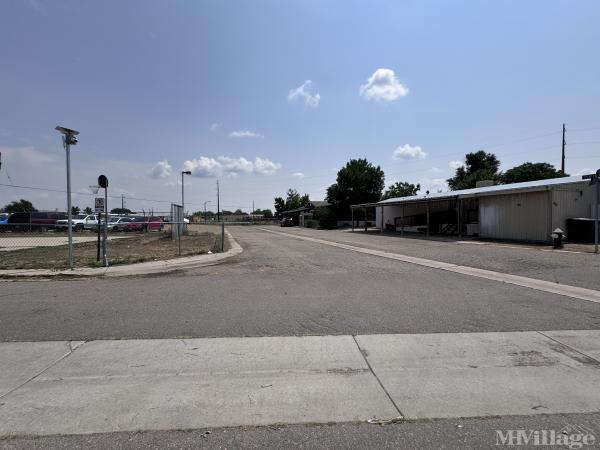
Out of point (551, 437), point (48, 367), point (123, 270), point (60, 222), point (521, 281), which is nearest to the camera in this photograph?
point (551, 437)

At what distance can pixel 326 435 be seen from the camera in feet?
9.58

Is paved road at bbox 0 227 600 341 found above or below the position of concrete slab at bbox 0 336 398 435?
above

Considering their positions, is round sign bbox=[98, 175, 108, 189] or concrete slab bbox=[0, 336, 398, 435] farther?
round sign bbox=[98, 175, 108, 189]

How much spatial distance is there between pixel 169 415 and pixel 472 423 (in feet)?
8.37

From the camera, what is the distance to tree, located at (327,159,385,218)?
2023 inches

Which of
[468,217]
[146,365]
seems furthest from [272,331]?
[468,217]

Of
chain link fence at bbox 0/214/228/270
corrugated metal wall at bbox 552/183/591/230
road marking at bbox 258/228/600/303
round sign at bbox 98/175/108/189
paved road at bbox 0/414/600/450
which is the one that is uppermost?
round sign at bbox 98/175/108/189

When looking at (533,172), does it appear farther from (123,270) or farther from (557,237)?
(123,270)

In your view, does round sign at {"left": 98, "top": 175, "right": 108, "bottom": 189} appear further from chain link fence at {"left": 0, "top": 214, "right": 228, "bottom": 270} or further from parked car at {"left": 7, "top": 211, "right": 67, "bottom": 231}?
parked car at {"left": 7, "top": 211, "right": 67, "bottom": 231}

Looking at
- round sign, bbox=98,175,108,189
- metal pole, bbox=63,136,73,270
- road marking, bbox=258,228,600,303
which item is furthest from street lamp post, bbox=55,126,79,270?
road marking, bbox=258,228,600,303

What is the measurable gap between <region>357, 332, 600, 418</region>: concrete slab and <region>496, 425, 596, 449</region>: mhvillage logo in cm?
27

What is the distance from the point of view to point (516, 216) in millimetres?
21609

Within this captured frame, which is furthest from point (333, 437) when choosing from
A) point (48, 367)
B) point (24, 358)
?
point (24, 358)

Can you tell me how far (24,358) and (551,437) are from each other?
548 centimetres
